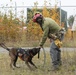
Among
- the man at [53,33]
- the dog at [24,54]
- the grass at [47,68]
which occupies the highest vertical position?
the man at [53,33]

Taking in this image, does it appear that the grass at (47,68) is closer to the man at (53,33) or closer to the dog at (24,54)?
the dog at (24,54)

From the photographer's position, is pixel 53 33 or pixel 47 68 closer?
pixel 53 33

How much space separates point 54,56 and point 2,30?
922cm

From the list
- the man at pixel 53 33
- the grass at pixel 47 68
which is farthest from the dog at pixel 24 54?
the man at pixel 53 33

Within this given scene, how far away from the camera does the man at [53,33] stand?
8234 millimetres

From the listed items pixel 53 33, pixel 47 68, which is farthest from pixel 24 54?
pixel 53 33

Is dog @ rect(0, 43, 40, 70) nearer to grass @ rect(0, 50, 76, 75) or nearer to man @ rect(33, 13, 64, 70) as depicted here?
grass @ rect(0, 50, 76, 75)

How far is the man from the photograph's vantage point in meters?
8.23

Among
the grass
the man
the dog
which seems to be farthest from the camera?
the dog

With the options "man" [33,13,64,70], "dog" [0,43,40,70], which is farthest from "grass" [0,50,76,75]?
"man" [33,13,64,70]

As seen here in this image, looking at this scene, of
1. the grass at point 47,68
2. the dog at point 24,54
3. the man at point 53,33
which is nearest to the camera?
the grass at point 47,68

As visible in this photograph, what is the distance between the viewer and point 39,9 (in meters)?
17.7

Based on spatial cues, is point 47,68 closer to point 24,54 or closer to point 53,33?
point 24,54

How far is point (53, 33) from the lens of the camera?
8.45 m
